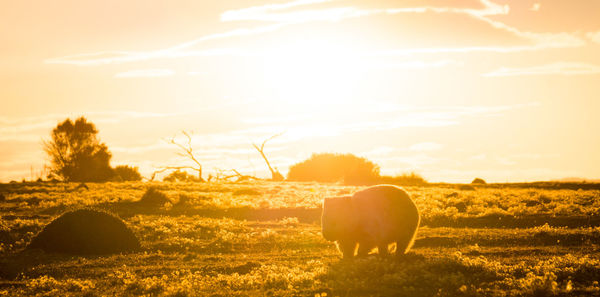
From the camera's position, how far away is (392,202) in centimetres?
1856

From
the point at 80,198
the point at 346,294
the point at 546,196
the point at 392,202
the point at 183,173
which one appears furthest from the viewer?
the point at 183,173

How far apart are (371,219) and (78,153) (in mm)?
74615

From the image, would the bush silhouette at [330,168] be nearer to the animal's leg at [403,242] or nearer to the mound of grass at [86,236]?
the mound of grass at [86,236]

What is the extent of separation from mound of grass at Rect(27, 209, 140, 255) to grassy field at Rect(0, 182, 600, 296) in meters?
0.81

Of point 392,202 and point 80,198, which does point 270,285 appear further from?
point 80,198

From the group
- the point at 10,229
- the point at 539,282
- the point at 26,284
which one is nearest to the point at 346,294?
the point at 539,282

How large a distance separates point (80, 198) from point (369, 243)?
107 ft

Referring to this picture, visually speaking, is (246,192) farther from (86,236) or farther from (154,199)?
(86,236)

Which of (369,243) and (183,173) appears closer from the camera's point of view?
(369,243)

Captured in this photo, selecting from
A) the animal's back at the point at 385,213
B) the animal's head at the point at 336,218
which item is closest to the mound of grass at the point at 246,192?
the animal's back at the point at 385,213

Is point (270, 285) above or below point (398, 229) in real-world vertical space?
below

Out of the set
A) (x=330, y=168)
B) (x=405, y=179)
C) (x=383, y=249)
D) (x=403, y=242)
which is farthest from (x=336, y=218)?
(x=330, y=168)

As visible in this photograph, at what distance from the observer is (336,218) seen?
715 inches

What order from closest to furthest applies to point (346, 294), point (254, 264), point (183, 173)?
point (346, 294), point (254, 264), point (183, 173)
